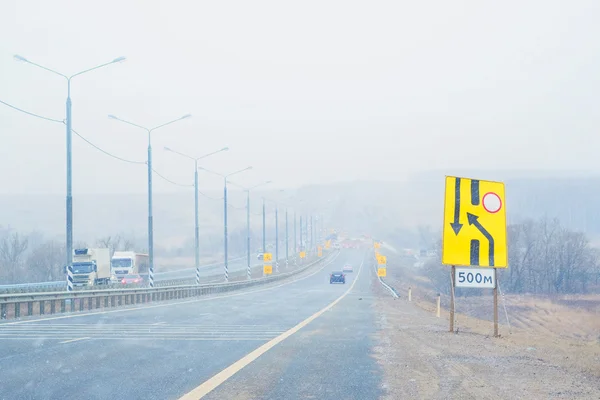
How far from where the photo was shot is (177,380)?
9.64 meters

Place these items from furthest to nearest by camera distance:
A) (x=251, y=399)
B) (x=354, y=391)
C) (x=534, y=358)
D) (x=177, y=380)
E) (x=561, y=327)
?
(x=561, y=327) → (x=534, y=358) → (x=177, y=380) → (x=354, y=391) → (x=251, y=399)

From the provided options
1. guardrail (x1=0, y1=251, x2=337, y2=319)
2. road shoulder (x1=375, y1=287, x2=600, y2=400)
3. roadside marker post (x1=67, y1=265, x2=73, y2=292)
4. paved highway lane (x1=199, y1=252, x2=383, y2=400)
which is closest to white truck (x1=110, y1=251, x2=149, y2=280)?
guardrail (x1=0, y1=251, x2=337, y2=319)

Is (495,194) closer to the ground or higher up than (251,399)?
higher up

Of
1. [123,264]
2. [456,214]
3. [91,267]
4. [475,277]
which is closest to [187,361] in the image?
[456,214]

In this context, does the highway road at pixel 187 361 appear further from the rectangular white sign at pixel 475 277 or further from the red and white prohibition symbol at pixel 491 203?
the red and white prohibition symbol at pixel 491 203

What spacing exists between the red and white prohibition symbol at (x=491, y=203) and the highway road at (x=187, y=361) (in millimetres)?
4013

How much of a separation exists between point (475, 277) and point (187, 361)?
7790 mm

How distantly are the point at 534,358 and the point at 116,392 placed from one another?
7.49 meters

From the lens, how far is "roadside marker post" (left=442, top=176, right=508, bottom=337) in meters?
16.5

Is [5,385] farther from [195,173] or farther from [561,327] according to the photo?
[195,173]

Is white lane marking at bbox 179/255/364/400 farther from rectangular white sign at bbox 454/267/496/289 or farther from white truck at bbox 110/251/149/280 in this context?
white truck at bbox 110/251/149/280

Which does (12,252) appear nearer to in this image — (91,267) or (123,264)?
(123,264)

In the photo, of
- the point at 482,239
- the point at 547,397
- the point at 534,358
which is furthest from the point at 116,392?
the point at 482,239

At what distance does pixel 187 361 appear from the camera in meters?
11.6
